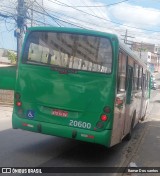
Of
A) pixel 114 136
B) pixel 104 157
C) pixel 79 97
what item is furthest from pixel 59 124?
pixel 104 157

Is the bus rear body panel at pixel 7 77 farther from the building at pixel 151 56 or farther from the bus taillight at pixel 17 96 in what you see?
the building at pixel 151 56

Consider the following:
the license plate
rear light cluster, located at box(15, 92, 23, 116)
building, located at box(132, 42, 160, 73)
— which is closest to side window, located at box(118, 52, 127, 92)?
the license plate

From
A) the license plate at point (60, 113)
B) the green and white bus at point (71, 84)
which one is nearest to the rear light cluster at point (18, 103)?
the green and white bus at point (71, 84)

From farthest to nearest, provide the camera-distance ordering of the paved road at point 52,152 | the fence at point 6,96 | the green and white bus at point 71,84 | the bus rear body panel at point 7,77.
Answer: the fence at point 6,96
the bus rear body panel at point 7,77
the green and white bus at point 71,84
the paved road at point 52,152

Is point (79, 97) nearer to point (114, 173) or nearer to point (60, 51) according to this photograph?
point (60, 51)

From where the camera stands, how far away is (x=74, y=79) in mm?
8477

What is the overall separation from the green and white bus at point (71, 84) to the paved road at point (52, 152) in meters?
0.62

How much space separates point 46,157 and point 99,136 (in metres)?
1.40

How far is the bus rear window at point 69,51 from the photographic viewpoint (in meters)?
8.44

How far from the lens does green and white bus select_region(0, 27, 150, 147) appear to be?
8289mm

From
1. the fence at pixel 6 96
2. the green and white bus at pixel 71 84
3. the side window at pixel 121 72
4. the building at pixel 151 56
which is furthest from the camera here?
the building at pixel 151 56

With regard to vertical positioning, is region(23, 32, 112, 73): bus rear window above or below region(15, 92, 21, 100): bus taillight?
above

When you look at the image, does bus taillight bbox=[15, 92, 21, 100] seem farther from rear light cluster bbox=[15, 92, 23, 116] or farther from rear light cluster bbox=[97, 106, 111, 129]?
rear light cluster bbox=[97, 106, 111, 129]

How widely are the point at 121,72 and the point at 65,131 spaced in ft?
6.38
